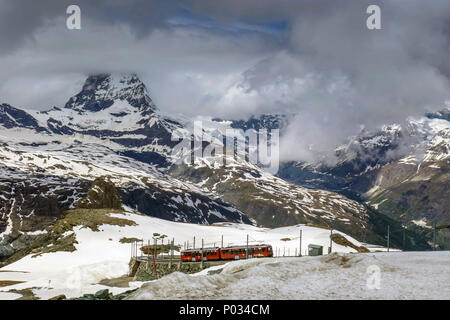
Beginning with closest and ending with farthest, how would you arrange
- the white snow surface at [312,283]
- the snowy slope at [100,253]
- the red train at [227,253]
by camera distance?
1. the white snow surface at [312,283]
2. the red train at [227,253]
3. the snowy slope at [100,253]

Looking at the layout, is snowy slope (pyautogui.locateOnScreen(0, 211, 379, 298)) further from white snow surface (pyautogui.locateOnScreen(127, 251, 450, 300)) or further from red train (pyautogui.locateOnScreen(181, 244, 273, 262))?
white snow surface (pyautogui.locateOnScreen(127, 251, 450, 300))

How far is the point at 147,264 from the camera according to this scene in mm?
96250

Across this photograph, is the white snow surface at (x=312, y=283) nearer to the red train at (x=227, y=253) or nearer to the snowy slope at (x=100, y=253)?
the red train at (x=227, y=253)

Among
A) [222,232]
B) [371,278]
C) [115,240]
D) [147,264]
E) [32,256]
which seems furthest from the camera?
[222,232]

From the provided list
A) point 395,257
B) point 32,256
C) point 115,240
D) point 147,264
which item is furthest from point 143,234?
point 395,257

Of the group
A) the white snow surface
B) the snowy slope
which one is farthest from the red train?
the white snow surface

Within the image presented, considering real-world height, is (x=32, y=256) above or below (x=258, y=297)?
below

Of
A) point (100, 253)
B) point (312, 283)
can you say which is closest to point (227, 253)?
point (100, 253)

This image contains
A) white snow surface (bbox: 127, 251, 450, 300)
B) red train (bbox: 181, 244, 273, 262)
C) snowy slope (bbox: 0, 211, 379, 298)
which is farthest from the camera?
snowy slope (bbox: 0, 211, 379, 298)

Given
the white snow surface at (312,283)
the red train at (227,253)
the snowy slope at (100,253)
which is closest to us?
the white snow surface at (312,283)

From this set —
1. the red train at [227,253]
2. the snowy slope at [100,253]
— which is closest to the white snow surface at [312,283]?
the red train at [227,253]
